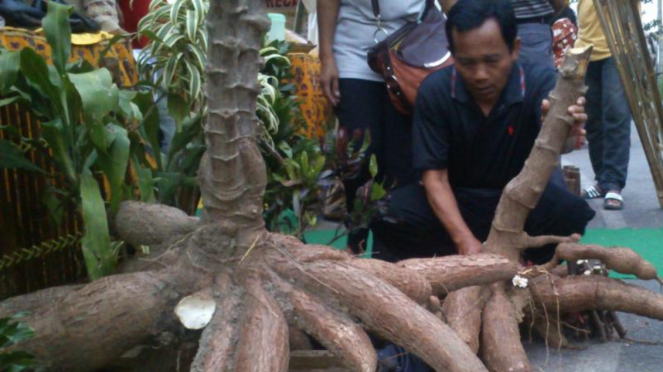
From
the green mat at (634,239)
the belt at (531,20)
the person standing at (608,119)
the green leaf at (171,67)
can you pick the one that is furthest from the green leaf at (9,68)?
the person standing at (608,119)

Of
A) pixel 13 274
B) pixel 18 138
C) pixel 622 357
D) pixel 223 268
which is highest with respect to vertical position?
pixel 18 138

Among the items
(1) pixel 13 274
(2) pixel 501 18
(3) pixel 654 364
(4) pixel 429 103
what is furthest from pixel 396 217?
(1) pixel 13 274

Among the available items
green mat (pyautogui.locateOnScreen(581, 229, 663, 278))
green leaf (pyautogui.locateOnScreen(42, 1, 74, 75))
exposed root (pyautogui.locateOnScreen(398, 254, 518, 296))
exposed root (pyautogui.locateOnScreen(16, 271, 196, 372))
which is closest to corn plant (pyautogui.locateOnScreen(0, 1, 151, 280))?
green leaf (pyautogui.locateOnScreen(42, 1, 74, 75))

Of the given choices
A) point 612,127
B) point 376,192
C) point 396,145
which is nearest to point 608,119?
point 612,127

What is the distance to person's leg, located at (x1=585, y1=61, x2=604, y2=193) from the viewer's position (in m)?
6.64

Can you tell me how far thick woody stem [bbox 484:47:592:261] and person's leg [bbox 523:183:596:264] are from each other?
346 mm

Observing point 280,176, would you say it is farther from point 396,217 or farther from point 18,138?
point 18,138

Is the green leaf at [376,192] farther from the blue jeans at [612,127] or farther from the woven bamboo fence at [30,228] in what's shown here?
the blue jeans at [612,127]

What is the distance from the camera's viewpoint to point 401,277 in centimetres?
276

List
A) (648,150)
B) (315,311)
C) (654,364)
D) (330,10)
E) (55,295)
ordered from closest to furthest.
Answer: (315,311) < (55,295) < (654,364) < (330,10) < (648,150)

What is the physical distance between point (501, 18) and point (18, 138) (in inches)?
69.1

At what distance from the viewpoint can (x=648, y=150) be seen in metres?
4.80

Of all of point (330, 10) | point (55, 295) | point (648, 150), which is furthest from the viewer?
point (648, 150)

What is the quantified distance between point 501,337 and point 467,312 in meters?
0.14
